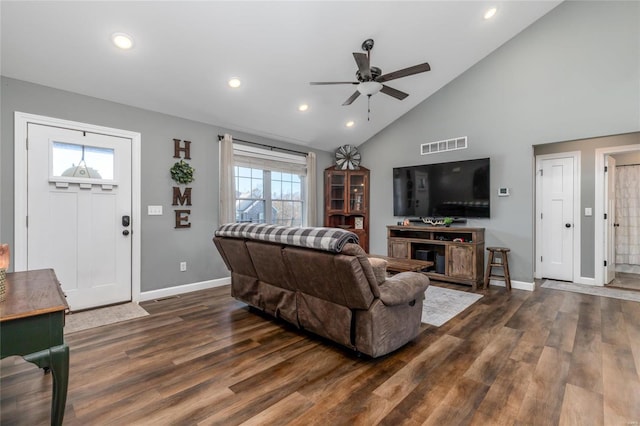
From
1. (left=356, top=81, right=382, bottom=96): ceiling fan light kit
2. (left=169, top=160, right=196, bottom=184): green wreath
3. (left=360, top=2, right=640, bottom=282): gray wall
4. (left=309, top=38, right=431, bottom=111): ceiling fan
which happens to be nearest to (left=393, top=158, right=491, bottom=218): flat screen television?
(left=360, top=2, right=640, bottom=282): gray wall

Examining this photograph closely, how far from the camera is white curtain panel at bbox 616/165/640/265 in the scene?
5.25 metres

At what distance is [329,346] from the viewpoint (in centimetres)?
246

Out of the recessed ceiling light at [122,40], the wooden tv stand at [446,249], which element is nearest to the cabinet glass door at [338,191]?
the wooden tv stand at [446,249]

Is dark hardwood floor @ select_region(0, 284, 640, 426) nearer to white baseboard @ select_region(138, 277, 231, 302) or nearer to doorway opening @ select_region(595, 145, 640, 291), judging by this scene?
white baseboard @ select_region(138, 277, 231, 302)

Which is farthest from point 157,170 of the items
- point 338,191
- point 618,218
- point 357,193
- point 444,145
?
point 618,218

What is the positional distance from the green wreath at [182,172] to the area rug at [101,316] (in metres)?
1.72

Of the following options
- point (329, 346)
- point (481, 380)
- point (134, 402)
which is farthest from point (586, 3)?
point (134, 402)

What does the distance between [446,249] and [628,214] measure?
3827 mm

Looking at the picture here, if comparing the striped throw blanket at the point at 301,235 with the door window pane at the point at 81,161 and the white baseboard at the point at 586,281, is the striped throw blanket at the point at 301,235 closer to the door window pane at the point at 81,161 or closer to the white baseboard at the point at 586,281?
the door window pane at the point at 81,161

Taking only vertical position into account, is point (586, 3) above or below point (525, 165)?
above

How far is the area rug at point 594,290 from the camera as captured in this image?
3812 millimetres

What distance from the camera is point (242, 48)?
331 cm

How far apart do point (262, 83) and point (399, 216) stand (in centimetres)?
343

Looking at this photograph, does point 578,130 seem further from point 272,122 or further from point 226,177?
point 226,177
